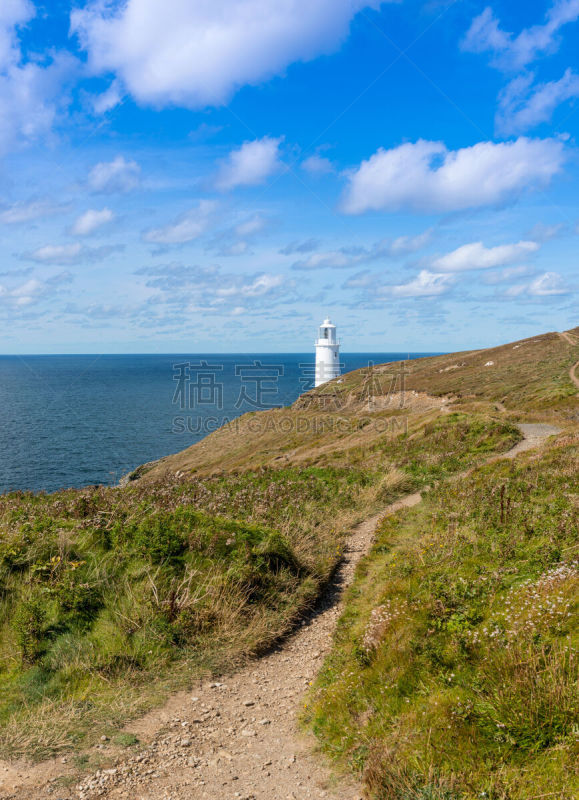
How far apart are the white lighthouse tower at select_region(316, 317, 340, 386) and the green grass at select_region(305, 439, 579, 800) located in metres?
77.8

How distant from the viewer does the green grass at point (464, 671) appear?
3.75m

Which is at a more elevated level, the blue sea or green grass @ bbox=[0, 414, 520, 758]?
green grass @ bbox=[0, 414, 520, 758]

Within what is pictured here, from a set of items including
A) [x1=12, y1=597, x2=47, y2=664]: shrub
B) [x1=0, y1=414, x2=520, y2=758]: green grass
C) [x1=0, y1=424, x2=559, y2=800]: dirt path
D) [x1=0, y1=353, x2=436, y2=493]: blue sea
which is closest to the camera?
[x1=0, y1=424, x2=559, y2=800]: dirt path

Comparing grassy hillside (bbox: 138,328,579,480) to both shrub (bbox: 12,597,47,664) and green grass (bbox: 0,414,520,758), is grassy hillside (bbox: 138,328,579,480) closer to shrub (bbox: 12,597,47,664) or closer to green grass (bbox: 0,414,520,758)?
green grass (bbox: 0,414,520,758)

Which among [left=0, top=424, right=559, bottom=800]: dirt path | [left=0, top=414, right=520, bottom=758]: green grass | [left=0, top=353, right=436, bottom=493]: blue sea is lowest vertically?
[left=0, top=353, right=436, bottom=493]: blue sea

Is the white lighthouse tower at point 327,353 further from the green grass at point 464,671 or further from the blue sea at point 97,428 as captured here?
the green grass at point 464,671

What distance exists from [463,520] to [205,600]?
567cm

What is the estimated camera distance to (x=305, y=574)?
870cm

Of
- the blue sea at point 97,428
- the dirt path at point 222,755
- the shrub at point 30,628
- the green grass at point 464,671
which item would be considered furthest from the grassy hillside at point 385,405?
the shrub at point 30,628

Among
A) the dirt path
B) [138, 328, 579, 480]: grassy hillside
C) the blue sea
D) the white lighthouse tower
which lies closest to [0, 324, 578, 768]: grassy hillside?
the dirt path

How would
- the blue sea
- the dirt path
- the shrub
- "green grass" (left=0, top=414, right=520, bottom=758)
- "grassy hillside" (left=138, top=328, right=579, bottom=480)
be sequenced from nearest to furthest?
1. the dirt path
2. "green grass" (left=0, top=414, right=520, bottom=758)
3. the shrub
4. "grassy hillside" (left=138, top=328, right=579, bottom=480)
5. the blue sea

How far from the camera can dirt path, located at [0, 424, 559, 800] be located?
4254mm

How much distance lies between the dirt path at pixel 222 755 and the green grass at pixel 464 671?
38cm

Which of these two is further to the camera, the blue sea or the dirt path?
the blue sea
